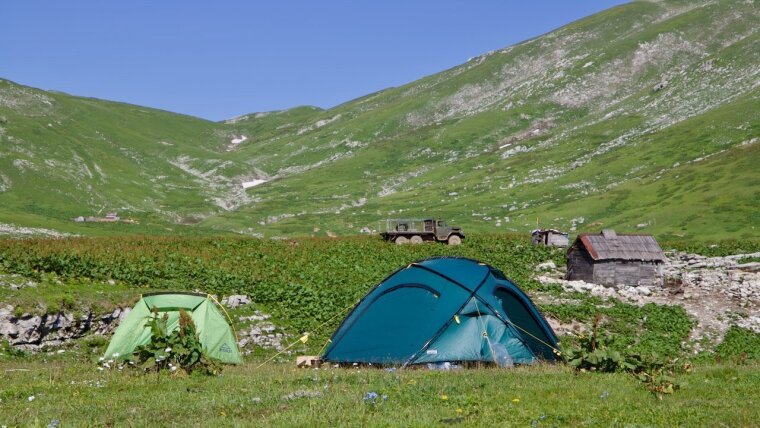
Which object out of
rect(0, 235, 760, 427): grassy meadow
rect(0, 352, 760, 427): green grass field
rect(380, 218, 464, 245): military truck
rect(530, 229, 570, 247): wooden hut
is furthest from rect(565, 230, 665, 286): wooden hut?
rect(0, 352, 760, 427): green grass field

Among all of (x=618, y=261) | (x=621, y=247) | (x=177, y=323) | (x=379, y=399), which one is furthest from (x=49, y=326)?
(x=621, y=247)

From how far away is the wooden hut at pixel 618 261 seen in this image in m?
41.1

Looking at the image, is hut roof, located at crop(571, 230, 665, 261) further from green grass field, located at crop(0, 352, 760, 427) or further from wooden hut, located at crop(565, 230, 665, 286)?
green grass field, located at crop(0, 352, 760, 427)

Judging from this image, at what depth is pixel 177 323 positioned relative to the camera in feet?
63.6

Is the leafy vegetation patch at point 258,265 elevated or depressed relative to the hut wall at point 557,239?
elevated

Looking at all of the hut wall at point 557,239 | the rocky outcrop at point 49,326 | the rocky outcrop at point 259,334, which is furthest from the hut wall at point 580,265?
the rocky outcrop at point 49,326

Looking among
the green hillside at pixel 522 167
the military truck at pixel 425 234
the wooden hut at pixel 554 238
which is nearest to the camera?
the wooden hut at pixel 554 238

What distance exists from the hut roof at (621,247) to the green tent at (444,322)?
23593 millimetres

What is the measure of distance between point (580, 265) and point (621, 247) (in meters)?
3.00

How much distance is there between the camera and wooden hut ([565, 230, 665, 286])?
1619 inches

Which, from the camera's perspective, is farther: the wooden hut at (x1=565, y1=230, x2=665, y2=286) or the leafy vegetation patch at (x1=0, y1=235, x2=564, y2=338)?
the wooden hut at (x1=565, y1=230, x2=665, y2=286)

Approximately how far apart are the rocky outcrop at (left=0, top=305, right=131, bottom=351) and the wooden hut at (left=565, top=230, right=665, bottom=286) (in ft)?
98.6

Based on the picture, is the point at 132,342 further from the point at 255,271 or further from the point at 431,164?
the point at 431,164

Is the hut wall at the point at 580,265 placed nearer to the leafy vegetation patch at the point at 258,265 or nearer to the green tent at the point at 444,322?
the leafy vegetation patch at the point at 258,265
